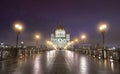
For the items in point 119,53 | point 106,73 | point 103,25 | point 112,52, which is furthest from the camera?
point 103,25

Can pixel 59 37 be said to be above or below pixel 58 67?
above

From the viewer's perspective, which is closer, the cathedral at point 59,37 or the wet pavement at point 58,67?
the wet pavement at point 58,67

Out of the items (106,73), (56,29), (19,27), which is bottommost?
(106,73)

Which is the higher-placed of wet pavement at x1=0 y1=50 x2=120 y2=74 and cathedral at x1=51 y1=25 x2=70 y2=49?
cathedral at x1=51 y1=25 x2=70 y2=49

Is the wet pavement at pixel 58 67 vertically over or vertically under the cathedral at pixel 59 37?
under

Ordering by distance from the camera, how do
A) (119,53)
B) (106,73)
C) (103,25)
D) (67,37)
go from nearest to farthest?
(106,73)
(119,53)
(103,25)
(67,37)

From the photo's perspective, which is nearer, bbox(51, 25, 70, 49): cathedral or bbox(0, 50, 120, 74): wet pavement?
bbox(0, 50, 120, 74): wet pavement

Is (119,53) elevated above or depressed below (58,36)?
below

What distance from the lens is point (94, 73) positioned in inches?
422

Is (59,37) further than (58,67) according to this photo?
Yes

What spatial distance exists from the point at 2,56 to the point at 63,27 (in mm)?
165518

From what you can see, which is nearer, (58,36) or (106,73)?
(106,73)

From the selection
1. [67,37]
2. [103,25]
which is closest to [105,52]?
[103,25]

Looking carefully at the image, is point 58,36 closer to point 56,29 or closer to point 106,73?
point 56,29
